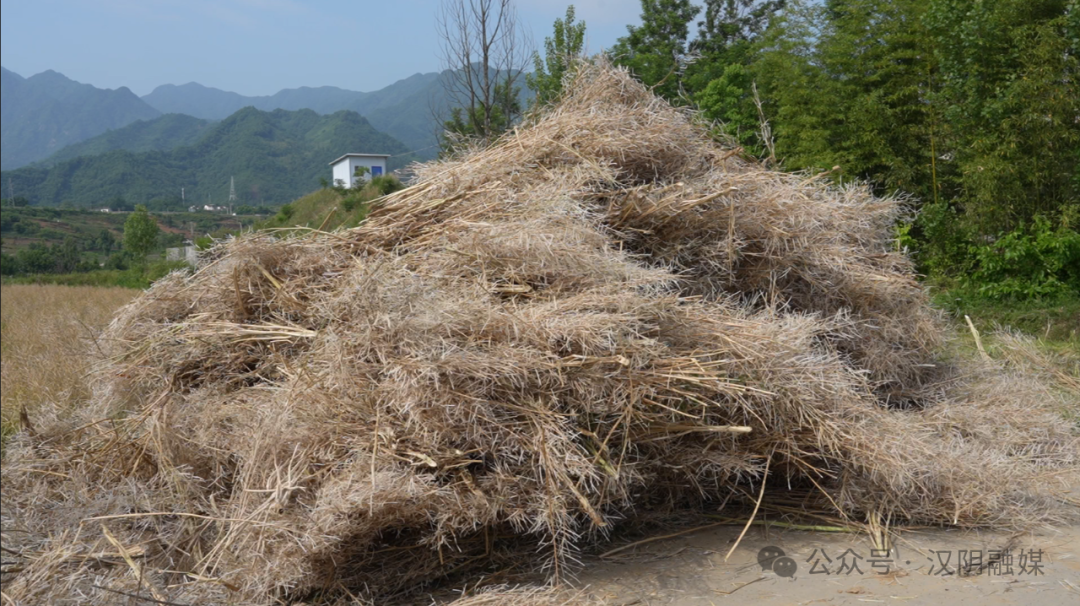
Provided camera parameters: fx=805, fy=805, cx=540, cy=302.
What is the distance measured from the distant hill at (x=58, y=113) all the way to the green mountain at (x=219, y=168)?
47187 mm

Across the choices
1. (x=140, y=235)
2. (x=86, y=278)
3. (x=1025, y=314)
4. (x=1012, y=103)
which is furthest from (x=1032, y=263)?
(x=86, y=278)

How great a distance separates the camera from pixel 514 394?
251 cm

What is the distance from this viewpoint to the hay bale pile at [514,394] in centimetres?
240

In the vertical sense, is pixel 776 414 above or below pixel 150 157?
below

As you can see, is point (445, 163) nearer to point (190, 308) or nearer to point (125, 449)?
point (190, 308)

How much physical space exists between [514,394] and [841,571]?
117cm

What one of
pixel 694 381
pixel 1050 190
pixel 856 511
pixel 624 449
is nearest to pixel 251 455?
pixel 624 449

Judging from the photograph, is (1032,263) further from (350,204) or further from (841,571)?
(350,204)

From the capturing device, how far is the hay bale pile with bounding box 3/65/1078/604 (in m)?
2.40

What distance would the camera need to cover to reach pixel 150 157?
58875 millimetres

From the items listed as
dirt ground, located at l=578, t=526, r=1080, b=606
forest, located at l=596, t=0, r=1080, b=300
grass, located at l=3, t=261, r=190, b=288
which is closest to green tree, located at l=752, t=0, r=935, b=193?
forest, located at l=596, t=0, r=1080, b=300

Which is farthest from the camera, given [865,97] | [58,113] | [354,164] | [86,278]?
[58,113]

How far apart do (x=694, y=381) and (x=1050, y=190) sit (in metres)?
7.58

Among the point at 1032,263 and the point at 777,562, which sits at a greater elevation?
the point at 1032,263
